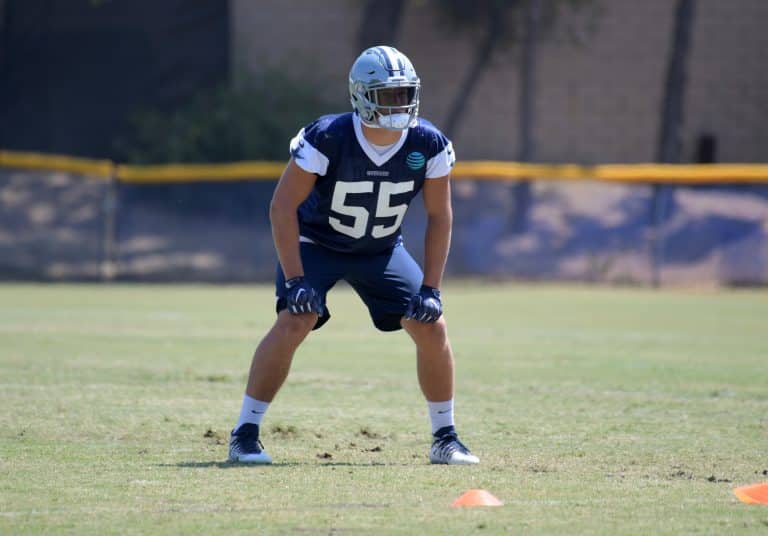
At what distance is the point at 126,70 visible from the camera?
24656 millimetres

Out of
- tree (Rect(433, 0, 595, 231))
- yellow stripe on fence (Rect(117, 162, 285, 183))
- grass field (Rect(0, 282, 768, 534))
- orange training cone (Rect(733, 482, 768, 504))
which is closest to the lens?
grass field (Rect(0, 282, 768, 534))

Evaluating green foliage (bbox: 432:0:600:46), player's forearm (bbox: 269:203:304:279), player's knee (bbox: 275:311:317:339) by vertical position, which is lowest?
player's knee (bbox: 275:311:317:339)

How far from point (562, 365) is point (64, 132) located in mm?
17008

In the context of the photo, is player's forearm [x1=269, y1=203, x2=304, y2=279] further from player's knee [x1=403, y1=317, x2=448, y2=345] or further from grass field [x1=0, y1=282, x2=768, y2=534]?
grass field [x1=0, y1=282, x2=768, y2=534]

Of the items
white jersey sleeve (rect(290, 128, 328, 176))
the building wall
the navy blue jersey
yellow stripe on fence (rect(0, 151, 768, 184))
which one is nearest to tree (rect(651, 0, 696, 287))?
the building wall

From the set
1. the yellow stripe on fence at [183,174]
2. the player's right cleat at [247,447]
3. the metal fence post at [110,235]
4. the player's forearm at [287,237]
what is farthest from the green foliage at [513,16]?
the player's right cleat at [247,447]

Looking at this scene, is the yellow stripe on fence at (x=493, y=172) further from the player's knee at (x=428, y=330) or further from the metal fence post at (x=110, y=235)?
the player's knee at (x=428, y=330)

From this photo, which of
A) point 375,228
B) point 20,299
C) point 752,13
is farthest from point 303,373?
point 752,13

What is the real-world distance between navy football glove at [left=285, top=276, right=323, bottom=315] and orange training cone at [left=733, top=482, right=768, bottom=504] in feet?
6.86

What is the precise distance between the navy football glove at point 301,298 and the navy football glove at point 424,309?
444mm

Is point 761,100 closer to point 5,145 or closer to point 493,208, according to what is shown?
point 493,208

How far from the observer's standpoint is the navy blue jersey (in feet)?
19.8

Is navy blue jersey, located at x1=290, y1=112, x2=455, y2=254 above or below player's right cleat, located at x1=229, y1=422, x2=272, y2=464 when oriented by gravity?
above

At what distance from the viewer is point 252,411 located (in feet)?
20.2
